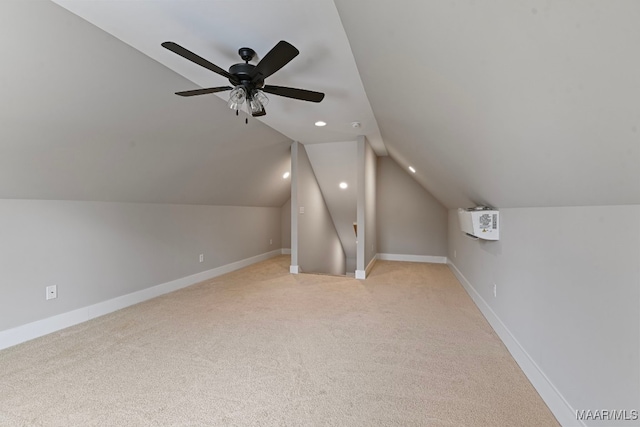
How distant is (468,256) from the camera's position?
361 centimetres

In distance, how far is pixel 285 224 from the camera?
6773mm

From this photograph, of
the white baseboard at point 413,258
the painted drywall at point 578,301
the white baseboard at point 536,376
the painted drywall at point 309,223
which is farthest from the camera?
the white baseboard at point 413,258

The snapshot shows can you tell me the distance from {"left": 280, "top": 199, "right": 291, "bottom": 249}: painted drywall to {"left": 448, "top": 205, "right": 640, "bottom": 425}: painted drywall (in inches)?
198

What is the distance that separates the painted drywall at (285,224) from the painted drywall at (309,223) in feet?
3.57

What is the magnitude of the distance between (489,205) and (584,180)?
57.7 inches

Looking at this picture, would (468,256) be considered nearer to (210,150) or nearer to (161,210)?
(210,150)

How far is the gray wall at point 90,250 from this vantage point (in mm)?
2236

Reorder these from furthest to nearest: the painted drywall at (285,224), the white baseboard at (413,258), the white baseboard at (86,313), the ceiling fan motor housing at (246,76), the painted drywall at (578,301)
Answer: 1. the painted drywall at (285,224)
2. the white baseboard at (413,258)
3. the white baseboard at (86,313)
4. the ceiling fan motor housing at (246,76)
5. the painted drywall at (578,301)

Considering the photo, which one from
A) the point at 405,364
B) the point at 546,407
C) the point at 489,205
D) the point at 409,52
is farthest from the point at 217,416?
the point at 489,205

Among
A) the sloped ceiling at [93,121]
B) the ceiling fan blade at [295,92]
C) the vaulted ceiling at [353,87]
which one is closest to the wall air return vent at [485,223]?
the vaulted ceiling at [353,87]

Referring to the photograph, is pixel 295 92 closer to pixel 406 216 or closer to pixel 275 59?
pixel 275 59

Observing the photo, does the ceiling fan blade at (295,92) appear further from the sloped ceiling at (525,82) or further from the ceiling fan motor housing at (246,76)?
the sloped ceiling at (525,82)

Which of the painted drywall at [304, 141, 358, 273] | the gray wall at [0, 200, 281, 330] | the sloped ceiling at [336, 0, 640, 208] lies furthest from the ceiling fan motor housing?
the painted drywall at [304, 141, 358, 273]

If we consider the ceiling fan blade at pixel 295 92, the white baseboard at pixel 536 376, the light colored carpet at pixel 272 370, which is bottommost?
the light colored carpet at pixel 272 370
